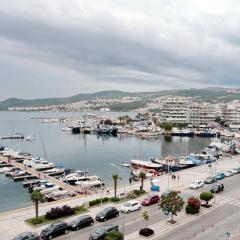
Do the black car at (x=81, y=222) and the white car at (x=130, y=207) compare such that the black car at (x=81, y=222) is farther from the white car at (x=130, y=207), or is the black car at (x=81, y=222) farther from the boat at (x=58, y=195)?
the boat at (x=58, y=195)

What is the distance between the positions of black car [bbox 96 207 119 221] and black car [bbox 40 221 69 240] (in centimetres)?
421

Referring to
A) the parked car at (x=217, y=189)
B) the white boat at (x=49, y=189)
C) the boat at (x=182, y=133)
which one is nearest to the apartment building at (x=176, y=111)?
the boat at (x=182, y=133)

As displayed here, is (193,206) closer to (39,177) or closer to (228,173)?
(228,173)

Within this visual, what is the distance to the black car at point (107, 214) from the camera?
37188 millimetres

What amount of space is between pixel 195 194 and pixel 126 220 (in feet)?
47.2

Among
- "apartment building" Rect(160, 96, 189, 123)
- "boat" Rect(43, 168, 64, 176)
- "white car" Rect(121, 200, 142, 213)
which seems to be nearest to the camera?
"white car" Rect(121, 200, 142, 213)

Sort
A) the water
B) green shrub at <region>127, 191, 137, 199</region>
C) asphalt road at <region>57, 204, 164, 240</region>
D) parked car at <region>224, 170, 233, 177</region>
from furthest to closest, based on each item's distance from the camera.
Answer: the water, parked car at <region>224, 170, 233, 177</region>, green shrub at <region>127, 191, 137, 199</region>, asphalt road at <region>57, 204, 164, 240</region>

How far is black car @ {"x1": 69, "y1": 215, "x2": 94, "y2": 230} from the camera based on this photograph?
34562mm

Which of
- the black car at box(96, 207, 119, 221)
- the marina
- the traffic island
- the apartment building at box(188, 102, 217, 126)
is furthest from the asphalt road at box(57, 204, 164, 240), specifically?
the apartment building at box(188, 102, 217, 126)

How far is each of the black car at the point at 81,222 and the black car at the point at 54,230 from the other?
0.79 meters

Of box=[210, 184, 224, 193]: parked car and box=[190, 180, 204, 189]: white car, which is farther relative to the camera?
box=[190, 180, 204, 189]: white car

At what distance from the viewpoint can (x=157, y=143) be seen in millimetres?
138000

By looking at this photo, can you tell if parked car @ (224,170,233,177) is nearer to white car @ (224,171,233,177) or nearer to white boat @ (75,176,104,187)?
white car @ (224,171,233,177)

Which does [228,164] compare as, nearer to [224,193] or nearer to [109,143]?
→ [224,193]
